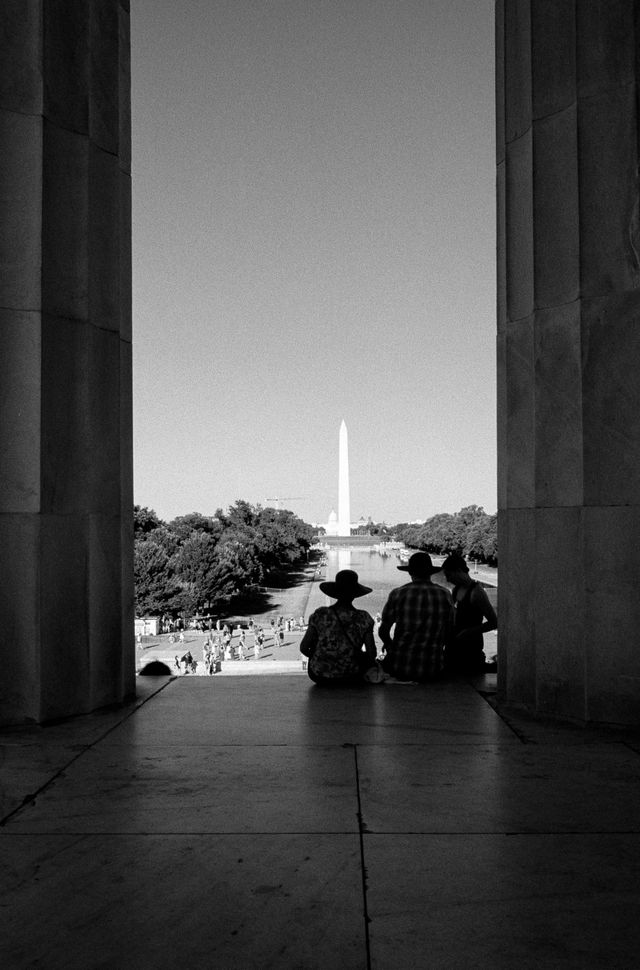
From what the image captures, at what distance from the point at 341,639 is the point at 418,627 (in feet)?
2.63

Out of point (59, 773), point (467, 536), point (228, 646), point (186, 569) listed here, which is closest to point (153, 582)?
point (186, 569)

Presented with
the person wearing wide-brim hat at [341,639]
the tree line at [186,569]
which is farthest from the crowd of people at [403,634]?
the tree line at [186,569]

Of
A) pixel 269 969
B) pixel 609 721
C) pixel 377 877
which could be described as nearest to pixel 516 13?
pixel 609 721

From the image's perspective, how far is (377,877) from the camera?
12.5ft

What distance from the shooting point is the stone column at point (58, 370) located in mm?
6922

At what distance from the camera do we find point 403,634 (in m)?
8.38

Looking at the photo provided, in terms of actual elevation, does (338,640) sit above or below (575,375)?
below

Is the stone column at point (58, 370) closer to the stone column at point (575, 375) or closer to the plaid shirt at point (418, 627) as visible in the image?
the plaid shirt at point (418, 627)

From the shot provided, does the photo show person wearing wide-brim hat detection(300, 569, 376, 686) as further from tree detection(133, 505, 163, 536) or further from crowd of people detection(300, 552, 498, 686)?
tree detection(133, 505, 163, 536)

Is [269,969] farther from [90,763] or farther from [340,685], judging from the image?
[340,685]

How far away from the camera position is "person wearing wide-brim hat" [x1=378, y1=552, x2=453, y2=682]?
823 cm

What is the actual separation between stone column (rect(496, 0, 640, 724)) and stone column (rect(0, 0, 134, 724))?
3598 mm

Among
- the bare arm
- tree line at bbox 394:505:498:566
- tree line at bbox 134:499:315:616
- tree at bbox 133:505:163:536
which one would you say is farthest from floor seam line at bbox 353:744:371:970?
tree line at bbox 394:505:498:566

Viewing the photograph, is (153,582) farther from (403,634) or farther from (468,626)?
(403,634)
